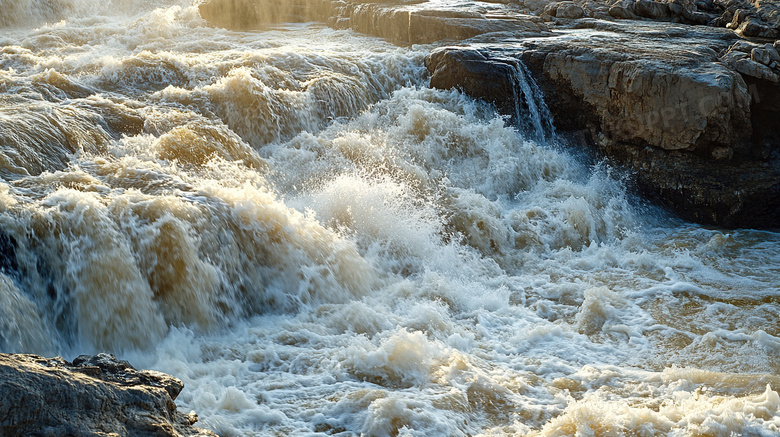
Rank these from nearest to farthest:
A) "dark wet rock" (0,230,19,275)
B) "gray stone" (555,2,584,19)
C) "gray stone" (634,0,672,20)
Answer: "dark wet rock" (0,230,19,275)
"gray stone" (634,0,672,20)
"gray stone" (555,2,584,19)

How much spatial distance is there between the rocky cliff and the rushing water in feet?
1.55

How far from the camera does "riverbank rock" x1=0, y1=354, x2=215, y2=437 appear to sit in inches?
96.1

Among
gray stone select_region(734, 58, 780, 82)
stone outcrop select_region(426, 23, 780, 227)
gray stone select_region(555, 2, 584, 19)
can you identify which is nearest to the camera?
stone outcrop select_region(426, 23, 780, 227)

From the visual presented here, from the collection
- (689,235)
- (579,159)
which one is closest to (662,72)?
(579,159)

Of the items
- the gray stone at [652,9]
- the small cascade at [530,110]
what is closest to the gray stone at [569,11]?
the gray stone at [652,9]

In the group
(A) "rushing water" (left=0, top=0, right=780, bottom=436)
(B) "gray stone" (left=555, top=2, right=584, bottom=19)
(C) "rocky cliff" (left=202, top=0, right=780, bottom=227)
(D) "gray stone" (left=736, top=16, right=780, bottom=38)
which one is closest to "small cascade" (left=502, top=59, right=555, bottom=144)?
(C) "rocky cliff" (left=202, top=0, right=780, bottom=227)

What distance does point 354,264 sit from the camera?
6.17 meters

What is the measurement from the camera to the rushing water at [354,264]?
14.2 feet

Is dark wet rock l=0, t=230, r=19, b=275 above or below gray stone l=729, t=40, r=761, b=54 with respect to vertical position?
below

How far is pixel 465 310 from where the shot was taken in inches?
233

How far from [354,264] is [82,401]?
3.71 meters

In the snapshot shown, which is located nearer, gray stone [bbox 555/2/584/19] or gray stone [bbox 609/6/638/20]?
gray stone [bbox 609/6/638/20]

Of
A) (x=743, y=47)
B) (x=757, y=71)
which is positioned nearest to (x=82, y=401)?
(x=757, y=71)

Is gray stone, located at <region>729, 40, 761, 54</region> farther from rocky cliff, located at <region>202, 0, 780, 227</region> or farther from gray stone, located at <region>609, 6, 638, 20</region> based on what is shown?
gray stone, located at <region>609, 6, 638, 20</region>
